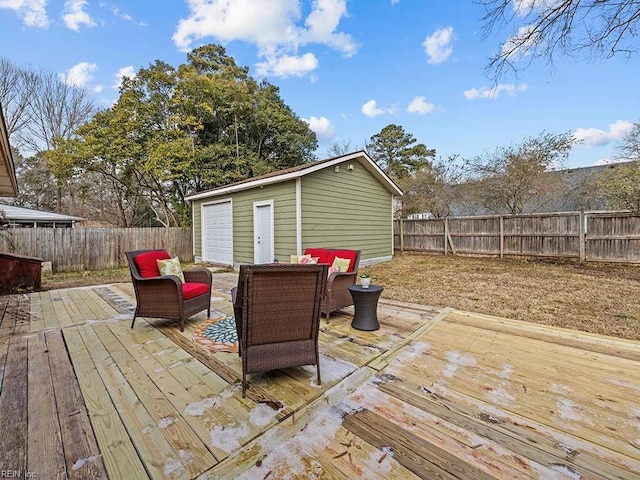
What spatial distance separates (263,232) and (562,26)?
660 cm

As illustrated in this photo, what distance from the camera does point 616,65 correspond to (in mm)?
3387

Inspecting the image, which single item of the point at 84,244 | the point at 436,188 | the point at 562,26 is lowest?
the point at 84,244

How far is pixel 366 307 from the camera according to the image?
3330mm

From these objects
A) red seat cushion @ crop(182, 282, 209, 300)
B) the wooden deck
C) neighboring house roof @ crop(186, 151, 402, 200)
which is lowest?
the wooden deck

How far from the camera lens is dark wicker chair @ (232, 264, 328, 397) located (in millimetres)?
1983

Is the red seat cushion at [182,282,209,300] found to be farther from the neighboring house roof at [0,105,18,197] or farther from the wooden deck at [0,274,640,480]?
the neighboring house roof at [0,105,18,197]

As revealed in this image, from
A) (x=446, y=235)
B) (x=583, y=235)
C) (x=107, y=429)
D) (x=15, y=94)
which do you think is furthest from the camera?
(x=15, y=94)

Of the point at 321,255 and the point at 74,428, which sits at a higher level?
the point at 321,255

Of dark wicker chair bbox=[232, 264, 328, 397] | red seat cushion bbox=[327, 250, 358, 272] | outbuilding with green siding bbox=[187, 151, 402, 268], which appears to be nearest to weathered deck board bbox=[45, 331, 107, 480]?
dark wicker chair bbox=[232, 264, 328, 397]

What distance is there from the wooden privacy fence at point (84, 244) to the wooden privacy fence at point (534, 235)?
30.0 ft

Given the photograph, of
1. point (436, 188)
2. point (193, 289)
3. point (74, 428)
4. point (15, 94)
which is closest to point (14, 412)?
point (74, 428)

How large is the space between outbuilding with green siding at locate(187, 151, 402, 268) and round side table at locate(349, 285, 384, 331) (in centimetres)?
369

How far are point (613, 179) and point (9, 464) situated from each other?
1212 centimetres

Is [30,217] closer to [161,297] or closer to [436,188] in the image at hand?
[161,297]
